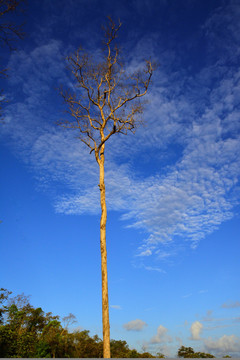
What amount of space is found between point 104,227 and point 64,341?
114ft

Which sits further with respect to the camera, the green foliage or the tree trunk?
the green foliage

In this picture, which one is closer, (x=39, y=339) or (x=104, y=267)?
(x=104, y=267)

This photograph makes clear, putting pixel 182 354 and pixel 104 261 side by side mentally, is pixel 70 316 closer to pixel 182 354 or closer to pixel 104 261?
pixel 182 354

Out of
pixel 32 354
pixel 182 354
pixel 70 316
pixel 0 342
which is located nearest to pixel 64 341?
pixel 70 316

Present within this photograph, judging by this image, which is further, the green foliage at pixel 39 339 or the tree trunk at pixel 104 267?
the green foliage at pixel 39 339

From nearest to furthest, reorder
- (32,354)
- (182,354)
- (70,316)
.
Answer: (32,354) < (70,316) < (182,354)

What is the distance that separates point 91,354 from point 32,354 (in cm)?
1387

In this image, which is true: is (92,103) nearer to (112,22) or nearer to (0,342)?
(112,22)

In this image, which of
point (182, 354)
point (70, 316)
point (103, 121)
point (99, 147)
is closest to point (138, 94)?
point (103, 121)

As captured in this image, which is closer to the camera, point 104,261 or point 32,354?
point 104,261

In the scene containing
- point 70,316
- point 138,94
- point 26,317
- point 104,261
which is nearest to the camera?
point 104,261

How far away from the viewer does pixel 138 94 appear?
1210cm

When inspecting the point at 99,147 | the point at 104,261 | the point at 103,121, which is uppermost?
the point at 103,121

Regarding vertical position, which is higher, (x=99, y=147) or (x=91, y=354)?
(x=99, y=147)
